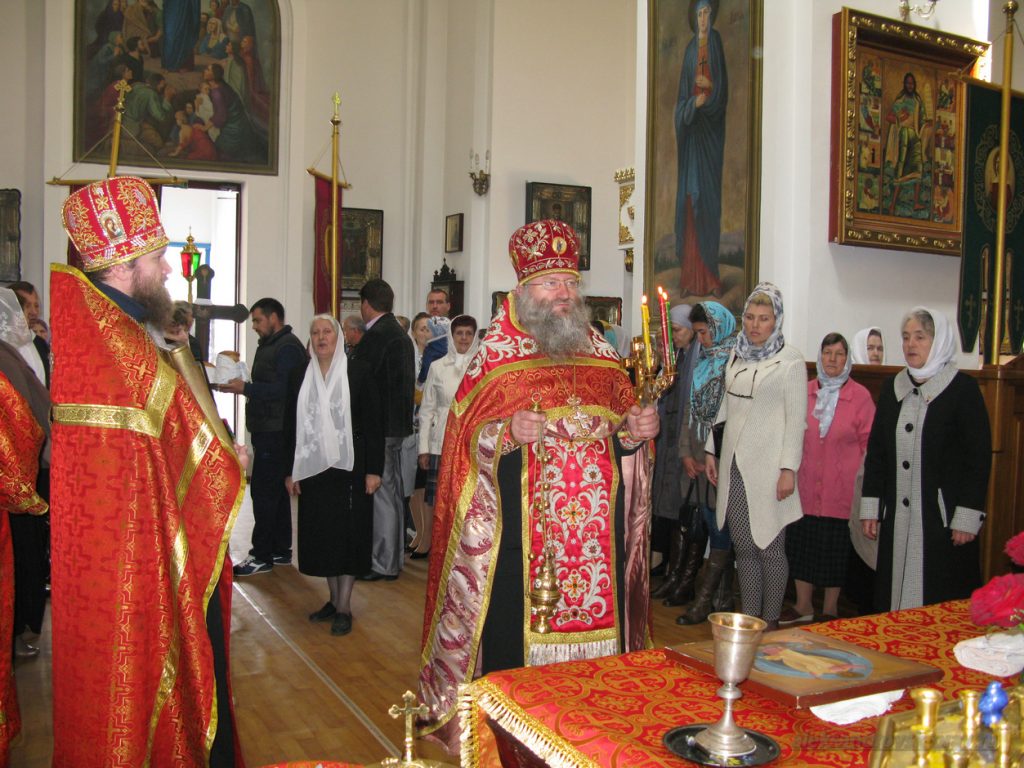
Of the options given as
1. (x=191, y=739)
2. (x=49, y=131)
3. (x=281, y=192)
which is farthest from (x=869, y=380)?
(x=49, y=131)

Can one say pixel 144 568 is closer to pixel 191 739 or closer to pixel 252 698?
pixel 191 739

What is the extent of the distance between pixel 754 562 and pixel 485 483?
196 cm

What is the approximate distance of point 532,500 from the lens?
349 centimetres

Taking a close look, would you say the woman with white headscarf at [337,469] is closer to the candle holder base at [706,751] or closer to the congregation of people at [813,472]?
the congregation of people at [813,472]

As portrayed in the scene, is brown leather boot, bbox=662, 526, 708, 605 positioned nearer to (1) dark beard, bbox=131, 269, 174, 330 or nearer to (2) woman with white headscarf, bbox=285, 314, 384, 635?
(2) woman with white headscarf, bbox=285, 314, 384, 635

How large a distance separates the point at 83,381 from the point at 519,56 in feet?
36.4

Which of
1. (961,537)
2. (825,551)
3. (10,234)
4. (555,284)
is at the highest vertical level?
(10,234)

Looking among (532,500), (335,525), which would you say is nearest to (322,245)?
(335,525)

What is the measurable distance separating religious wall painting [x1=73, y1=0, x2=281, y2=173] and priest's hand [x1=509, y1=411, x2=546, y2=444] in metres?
10.8

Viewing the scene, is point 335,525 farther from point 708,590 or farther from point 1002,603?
point 1002,603

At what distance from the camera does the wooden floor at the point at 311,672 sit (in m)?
→ 3.74

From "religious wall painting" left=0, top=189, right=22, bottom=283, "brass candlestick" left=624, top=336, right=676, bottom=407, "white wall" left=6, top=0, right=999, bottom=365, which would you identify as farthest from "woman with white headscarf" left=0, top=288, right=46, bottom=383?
"religious wall painting" left=0, top=189, right=22, bottom=283

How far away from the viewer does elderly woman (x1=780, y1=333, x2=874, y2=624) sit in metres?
5.36

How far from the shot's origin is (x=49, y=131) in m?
12.0
